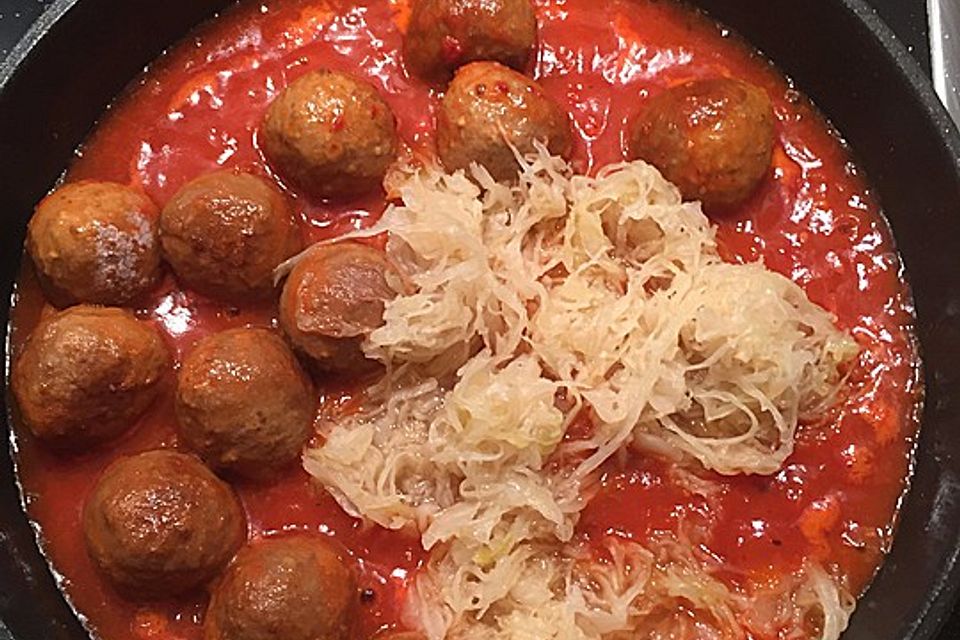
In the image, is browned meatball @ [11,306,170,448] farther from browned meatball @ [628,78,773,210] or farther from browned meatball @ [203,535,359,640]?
browned meatball @ [628,78,773,210]

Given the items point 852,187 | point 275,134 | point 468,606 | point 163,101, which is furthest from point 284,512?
point 852,187

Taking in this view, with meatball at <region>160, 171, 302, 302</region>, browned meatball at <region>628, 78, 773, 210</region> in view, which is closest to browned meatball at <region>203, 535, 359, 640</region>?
meatball at <region>160, 171, 302, 302</region>

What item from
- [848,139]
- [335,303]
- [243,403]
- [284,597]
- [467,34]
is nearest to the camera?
[284,597]

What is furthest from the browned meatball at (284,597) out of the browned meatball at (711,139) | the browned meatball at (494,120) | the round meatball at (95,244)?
the browned meatball at (711,139)

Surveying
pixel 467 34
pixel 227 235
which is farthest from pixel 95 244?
pixel 467 34

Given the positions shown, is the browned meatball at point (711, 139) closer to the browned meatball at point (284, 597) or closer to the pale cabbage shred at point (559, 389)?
the pale cabbage shred at point (559, 389)

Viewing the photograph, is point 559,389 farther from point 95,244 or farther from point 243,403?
point 95,244
